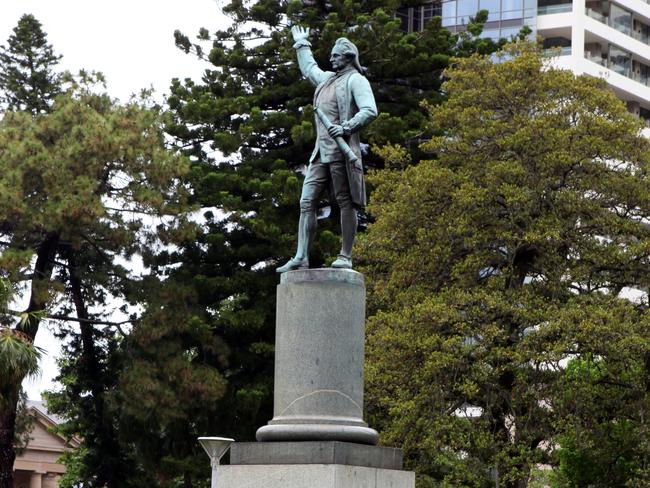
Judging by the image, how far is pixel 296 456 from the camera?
13.3 meters

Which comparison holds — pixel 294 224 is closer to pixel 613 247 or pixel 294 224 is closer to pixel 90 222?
pixel 90 222

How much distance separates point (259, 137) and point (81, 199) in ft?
20.8

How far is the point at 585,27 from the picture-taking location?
234 ft

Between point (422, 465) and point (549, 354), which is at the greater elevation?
point (549, 354)

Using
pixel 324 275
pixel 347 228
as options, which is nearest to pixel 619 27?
pixel 347 228

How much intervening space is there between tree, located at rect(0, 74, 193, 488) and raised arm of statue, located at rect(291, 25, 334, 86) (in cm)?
1935

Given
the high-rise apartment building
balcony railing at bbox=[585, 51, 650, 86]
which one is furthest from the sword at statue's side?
balcony railing at bbox=[585, 51, 650, 86]

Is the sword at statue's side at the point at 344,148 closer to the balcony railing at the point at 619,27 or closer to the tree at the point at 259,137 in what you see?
the tree at the point at 259,137

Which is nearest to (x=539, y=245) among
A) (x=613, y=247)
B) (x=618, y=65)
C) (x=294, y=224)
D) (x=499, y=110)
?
(x=613, y=247)

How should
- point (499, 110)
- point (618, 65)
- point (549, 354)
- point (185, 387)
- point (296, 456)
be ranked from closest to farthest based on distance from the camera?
point (296, 456), point (549, 354), point (499, 110), point (185, 387), point (618, 65)

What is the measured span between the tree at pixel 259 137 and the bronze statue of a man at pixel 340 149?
1823cm

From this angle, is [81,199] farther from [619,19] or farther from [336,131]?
[619,19]

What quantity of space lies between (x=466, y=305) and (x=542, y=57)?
6.93 metres

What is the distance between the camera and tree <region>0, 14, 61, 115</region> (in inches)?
1807
